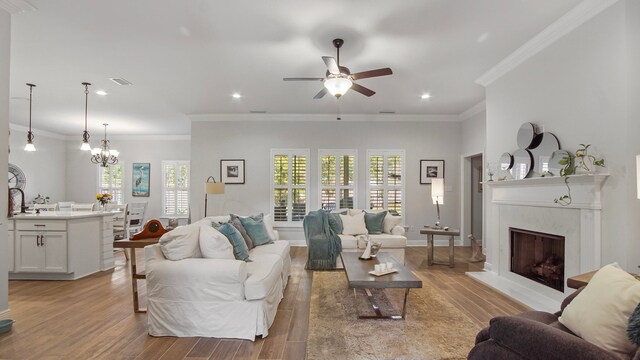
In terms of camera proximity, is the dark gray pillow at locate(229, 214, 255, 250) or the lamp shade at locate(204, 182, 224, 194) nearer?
the dark gray pillow at locate(229, 214, 255, 250)

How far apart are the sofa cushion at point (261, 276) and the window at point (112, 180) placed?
7794mm

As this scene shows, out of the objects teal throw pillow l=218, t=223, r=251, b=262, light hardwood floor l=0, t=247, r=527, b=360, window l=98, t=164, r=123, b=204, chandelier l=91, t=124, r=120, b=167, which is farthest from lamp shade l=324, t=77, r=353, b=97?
window l=98, t=164, r=123, b=204

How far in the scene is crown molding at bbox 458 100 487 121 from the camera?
5.87m

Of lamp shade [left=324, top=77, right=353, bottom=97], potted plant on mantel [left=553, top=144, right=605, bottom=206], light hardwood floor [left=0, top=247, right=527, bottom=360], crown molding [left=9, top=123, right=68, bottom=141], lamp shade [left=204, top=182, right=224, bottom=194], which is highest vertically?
crown molding [left=9, top=123, right=68, bottom=141]

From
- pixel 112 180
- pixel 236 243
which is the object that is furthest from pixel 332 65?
pixel 112 180

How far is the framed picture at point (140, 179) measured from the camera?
936 centimetres

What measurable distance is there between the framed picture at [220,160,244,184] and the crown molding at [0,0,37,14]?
4239 millimetres

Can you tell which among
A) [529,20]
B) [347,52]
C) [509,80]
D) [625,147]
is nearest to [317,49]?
[347,52]

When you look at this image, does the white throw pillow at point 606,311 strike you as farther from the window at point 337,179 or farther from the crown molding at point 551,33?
the window at point 337,179

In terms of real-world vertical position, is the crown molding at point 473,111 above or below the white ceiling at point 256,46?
below

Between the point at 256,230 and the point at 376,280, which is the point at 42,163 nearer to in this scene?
the point at 256,230

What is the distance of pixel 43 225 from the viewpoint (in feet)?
14.4

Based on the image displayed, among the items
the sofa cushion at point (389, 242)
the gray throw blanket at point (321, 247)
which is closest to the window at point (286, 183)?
the gray throw blanket at point (321, 247)

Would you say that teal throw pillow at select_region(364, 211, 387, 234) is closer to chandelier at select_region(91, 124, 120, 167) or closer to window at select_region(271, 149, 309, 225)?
window at select_region(271, 149, 309, 225)
